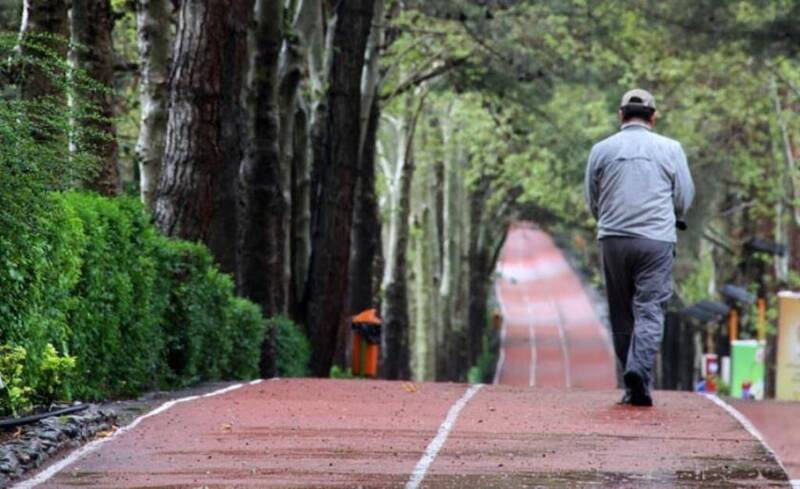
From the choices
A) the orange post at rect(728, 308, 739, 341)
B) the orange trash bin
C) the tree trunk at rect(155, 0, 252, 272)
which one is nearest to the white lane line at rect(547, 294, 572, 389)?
the orange post at rect(728, 308, 739, 341)

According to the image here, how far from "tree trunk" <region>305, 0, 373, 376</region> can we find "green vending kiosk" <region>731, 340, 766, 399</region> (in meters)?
19.1

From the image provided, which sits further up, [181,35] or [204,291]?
[181,35]

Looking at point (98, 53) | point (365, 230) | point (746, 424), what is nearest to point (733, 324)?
point (365, 230)

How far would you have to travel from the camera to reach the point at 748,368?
156 feet

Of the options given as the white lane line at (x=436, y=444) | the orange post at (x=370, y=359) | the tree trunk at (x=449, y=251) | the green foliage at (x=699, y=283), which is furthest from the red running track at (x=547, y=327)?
the white lane line at (x=436, y=444)

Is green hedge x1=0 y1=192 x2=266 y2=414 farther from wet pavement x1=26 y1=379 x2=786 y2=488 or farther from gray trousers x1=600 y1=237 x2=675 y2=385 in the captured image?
gray trousers x1=600 y1=237 x2=675 y2=385

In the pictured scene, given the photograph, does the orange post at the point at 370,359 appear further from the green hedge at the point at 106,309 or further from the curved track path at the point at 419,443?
the curved track path at the point at 419,443

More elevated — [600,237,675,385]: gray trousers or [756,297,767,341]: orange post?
[756,297,767,341]: orange post

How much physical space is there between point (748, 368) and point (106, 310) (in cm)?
3463

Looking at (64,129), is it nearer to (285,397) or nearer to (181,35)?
(285,397)

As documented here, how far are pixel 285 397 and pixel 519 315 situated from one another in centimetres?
10134

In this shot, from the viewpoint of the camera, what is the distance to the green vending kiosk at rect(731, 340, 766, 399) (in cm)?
4672

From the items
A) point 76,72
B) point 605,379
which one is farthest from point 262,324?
point 605,379

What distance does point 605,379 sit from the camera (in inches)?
3184
